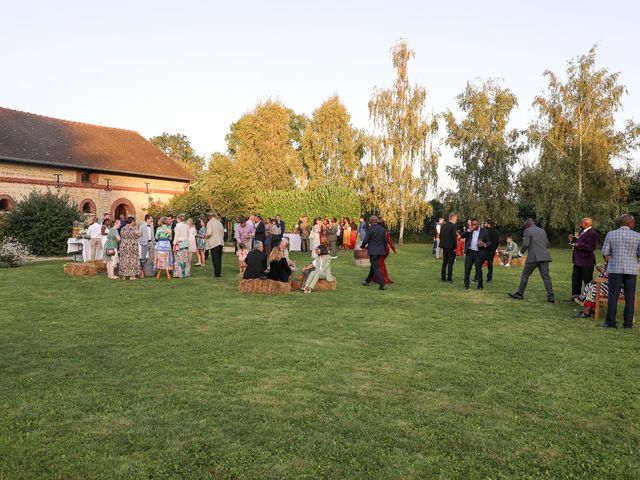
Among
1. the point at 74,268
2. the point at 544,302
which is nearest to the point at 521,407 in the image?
the point at 544,302

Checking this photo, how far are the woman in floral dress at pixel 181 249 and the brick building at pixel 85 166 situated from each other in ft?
61.4

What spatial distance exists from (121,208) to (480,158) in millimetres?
23559

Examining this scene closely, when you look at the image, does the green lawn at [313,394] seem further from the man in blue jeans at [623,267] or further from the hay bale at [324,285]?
the hay bale at [324,285]

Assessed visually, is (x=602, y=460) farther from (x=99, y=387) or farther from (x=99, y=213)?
(x=99, y=213)

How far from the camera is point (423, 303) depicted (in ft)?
34.5

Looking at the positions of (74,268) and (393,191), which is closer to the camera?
(74,268)

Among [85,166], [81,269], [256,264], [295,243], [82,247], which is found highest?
[85,166]

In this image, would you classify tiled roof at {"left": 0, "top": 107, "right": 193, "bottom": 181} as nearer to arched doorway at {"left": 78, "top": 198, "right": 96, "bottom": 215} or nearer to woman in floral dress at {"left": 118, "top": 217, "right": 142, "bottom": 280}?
arched doorway at {"left": 78, "top": 198, "right": 96, "bottom": 215}

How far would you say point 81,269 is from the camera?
14828mm

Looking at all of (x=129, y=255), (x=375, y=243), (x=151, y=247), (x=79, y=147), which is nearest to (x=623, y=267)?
(x=375, y=243)

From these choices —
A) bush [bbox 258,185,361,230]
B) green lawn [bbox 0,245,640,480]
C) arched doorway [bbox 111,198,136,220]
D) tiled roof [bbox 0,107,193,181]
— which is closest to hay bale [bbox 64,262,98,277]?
green lawn [bbox 0,245,640,480]

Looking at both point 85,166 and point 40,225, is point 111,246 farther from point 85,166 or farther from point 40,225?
point 85,166

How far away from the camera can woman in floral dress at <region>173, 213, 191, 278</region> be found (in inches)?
550

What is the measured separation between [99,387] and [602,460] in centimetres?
424
